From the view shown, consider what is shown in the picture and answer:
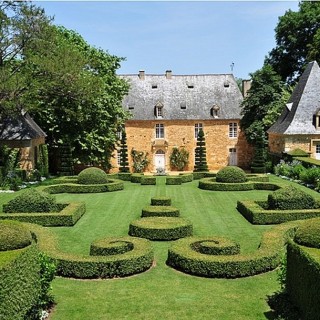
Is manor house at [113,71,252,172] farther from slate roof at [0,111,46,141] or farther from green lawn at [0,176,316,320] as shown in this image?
green lawn at [0,176,316,320]

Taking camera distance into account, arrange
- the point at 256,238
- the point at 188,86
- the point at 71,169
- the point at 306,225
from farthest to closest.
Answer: the point at 188,86
the point at 71,169
the point at 256,238
the point at 306,225

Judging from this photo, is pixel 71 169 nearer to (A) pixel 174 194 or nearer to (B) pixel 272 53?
(A) pixel 174 194

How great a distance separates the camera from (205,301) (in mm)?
11312

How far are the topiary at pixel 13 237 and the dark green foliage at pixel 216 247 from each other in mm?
5720

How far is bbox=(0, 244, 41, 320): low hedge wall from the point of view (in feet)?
27.8

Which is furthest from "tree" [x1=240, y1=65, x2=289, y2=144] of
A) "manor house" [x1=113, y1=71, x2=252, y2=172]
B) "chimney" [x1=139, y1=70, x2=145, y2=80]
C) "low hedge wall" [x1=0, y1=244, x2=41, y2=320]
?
"low hedge wall" [x1=0, y1=244, x2=41, y2=320]

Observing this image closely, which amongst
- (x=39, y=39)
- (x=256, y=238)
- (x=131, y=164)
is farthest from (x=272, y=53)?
(x=256, y=238)

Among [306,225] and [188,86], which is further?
[188,86]

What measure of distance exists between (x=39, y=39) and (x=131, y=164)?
1975 centimetres

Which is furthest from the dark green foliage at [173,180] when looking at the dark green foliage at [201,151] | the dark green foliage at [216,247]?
the dark green foliage at [216,247]

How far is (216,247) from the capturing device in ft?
47.1

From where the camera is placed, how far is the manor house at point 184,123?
47.6m

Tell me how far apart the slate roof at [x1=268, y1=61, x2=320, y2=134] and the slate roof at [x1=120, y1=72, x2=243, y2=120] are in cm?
897

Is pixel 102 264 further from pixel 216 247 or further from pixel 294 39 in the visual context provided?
pixel 294 39
